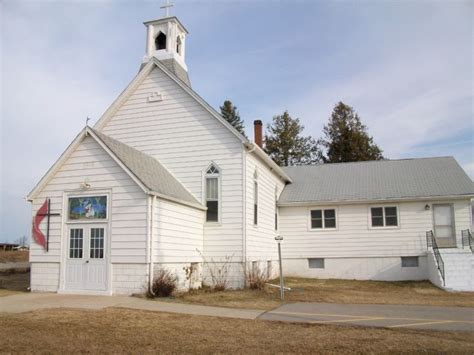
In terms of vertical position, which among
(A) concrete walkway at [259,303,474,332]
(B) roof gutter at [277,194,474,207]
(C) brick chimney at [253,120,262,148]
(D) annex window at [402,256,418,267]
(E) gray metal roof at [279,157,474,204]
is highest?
(C) brick chimney at [253,120,262,148]

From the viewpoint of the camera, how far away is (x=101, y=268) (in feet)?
53.5

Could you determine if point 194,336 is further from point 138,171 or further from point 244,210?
point 244,210

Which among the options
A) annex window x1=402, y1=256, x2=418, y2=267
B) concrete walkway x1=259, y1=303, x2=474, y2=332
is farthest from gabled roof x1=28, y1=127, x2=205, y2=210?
annex window x1=402, y1=256, x2=418, y2=267

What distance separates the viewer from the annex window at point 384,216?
25000 mm

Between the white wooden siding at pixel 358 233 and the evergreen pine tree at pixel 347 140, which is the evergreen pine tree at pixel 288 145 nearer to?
the evergreen pine tree at pixel 347 140

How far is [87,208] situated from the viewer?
16.9 m

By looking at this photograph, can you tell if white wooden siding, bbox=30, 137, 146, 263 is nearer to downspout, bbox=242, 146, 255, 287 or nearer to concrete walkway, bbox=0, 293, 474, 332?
concrete walkway, bbox=0, 293, 474, 332

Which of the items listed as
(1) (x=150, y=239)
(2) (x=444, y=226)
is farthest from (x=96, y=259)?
(2) (x=444, y=226)

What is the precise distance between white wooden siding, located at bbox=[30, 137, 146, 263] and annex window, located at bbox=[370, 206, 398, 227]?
46.0 ft

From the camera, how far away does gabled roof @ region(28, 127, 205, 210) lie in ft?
53.6

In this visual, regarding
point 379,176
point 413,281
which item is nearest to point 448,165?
point 379,176

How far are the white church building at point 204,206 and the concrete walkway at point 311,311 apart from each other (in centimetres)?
181

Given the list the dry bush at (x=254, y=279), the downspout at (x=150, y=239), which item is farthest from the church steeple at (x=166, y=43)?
the dry bush at (x=254, y=279)

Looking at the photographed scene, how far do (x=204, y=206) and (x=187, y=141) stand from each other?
3.02m
